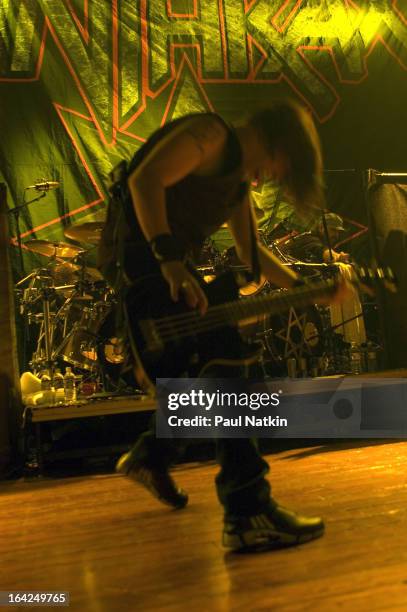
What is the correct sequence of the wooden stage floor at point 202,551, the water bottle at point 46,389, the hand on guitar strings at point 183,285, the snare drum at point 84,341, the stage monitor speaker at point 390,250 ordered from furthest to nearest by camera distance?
the snare drum at point 84,341, the stage monitor speaker at point 390,250, the water bottle at point 46,389, the hand on guitar strings at point 183,285, the wooden stage floor at point 202,551

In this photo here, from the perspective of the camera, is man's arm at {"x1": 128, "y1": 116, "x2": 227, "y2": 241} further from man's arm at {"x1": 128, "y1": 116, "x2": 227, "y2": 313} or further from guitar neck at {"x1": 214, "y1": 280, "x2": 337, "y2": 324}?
guitar neck at {"x1": 214, "y1": 280, "x2": 337, "y2": 324}

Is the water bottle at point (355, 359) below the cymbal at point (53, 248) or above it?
below

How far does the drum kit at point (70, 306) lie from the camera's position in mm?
4199

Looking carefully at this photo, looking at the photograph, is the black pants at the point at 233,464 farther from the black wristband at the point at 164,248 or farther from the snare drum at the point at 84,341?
the snare drum at the point at 84,341

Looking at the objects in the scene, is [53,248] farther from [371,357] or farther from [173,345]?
[173,345]

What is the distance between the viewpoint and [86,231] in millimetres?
4113

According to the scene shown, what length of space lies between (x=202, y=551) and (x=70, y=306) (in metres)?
3.11

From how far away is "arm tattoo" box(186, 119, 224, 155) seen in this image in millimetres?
1555

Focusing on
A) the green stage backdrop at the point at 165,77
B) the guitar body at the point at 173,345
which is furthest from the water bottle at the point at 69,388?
the guitar body at the point at 173,345

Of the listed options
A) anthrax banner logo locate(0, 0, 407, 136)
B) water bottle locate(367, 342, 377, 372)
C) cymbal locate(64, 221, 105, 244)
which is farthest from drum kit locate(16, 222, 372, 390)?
anthrax banner logo locate(0, 0, 407, 136)

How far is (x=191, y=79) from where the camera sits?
5.18 metres

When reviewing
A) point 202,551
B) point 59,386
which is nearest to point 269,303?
point 202,551

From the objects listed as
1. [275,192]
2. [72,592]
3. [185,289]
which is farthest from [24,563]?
[275,192]

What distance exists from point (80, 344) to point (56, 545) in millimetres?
2619
